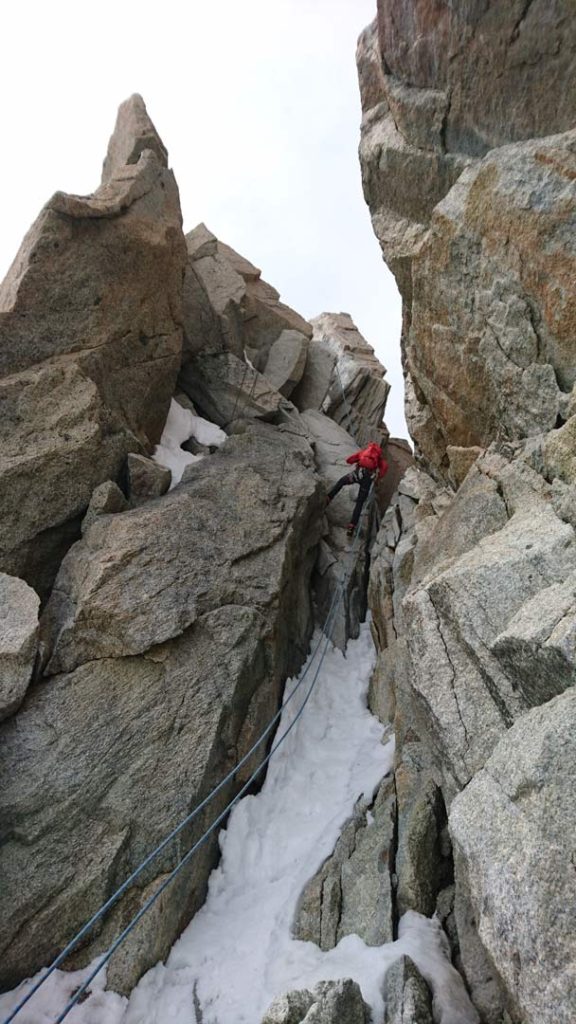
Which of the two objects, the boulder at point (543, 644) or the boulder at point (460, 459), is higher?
the boulder at point (460, 459)

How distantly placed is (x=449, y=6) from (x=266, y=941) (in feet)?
52.2

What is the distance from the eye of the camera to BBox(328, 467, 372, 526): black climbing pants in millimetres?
19891

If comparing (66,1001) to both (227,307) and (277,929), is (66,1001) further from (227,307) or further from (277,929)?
(227,307)

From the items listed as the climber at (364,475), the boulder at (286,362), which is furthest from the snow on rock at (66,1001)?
the boulder at (286,362)

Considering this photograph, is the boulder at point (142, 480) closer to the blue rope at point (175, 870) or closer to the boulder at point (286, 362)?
the blue rope at point (175, 870)

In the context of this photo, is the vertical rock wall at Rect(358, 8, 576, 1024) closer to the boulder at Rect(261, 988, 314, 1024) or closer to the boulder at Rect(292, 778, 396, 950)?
the boulder at Rect(292, 778, 396, 950)

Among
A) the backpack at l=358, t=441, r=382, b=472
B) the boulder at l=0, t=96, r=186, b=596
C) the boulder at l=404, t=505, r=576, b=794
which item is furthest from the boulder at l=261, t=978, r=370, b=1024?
the backpack at l=358, t=441, r=382, b=472

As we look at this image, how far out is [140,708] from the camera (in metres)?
11.8

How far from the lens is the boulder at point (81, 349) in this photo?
1414 cm

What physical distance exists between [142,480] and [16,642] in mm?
5204

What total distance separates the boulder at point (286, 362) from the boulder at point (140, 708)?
391 inches

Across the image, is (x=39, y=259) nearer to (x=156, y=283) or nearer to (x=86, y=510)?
(x=156, y=283)

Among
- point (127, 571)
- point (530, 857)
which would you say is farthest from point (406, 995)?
point (127, 571)

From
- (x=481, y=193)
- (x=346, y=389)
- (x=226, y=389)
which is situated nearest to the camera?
(x=481, y=193)
